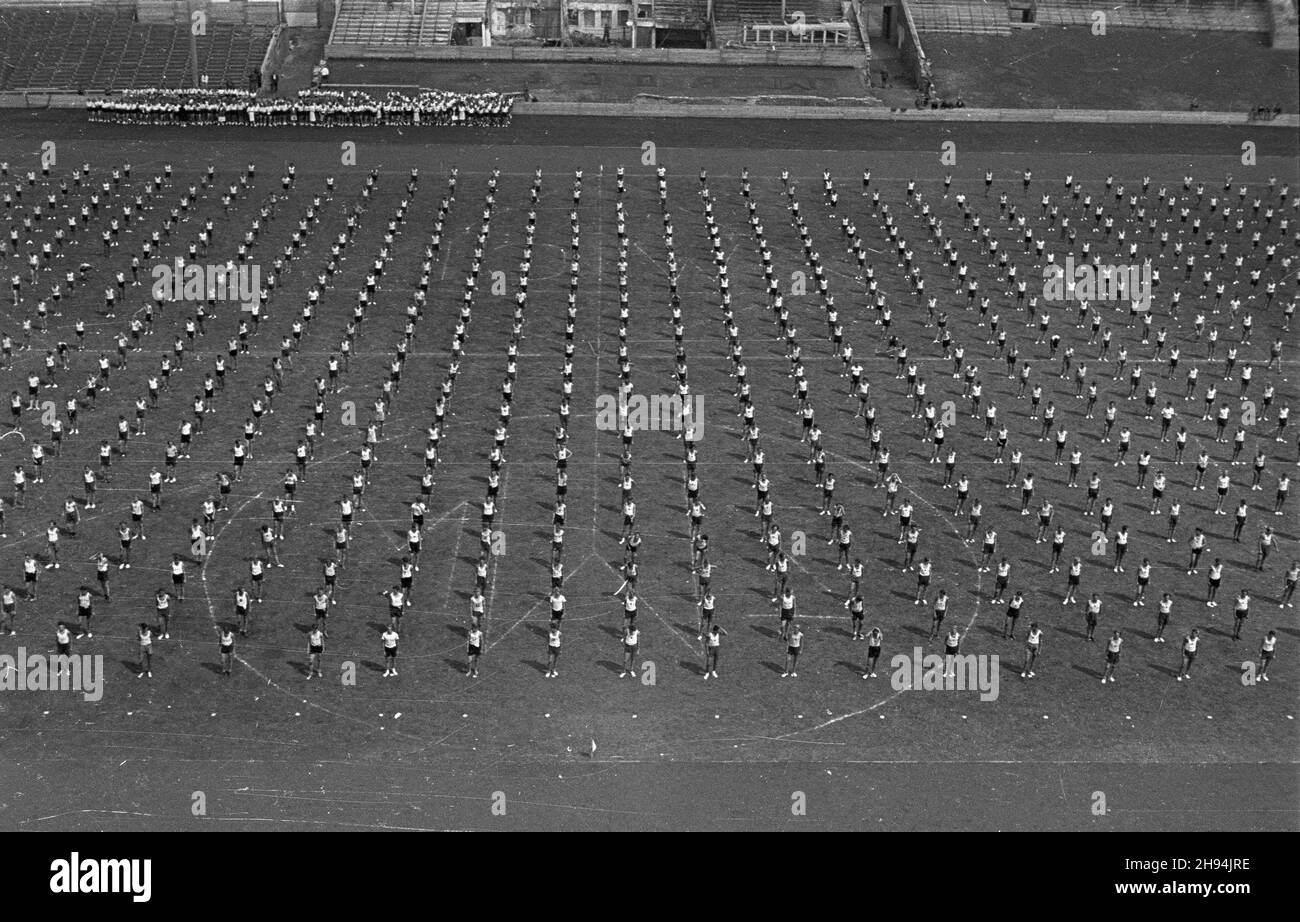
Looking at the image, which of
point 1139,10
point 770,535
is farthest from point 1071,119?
point 770,535

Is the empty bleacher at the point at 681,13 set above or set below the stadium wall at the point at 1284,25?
above

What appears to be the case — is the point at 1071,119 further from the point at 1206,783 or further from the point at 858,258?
the point at 1206,783

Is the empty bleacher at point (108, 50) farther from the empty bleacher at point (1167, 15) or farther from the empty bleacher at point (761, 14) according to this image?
the empty bleacher at point (1167, 15)

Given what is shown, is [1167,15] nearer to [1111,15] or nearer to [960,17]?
[1111,15]

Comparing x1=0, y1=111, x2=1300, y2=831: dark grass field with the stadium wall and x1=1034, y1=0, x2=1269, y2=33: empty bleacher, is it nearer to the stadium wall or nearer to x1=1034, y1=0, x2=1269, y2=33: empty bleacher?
the stadium wall

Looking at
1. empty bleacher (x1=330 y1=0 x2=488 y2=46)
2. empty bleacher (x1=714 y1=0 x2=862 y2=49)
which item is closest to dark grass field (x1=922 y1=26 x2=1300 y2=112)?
empty bleacher (x1=714 y1=0 x2=862 y2=49)

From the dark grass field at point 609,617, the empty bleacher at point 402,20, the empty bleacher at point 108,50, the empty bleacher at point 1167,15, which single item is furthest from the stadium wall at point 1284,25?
the empty bleacher at point 108,50
